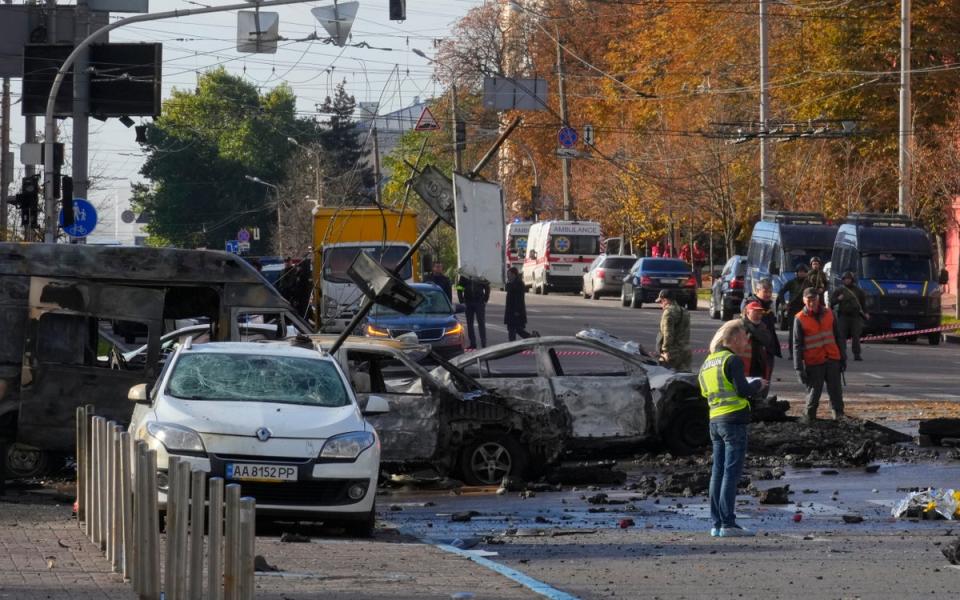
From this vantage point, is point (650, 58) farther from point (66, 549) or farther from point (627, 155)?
point (66, 549)

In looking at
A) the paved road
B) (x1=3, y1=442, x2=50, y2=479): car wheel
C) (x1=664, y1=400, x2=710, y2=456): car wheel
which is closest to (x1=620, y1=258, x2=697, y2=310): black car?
the paved road

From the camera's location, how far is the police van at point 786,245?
4447 cm

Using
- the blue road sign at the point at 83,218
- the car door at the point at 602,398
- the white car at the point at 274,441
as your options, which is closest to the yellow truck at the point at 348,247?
the blue road sign at the point at 83,218

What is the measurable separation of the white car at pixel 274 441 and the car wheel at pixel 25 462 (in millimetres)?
3037

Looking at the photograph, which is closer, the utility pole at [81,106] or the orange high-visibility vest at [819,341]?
the orange high-visibility vest at [819,341]

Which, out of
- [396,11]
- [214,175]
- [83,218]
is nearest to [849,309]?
[396,11]

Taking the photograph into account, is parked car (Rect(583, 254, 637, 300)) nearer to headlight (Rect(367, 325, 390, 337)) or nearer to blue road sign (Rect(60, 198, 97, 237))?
headlight (Rect(367, 325, 390, 337))

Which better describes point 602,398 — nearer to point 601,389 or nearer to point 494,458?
point 601,389

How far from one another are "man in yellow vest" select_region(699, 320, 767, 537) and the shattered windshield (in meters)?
2.78

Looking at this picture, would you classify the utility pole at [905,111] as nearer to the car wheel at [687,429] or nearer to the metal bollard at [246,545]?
the car wheel at [687,429]

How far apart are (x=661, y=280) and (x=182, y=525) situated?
4837 centimetres

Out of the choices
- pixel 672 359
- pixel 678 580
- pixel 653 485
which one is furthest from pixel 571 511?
pixel 672 359

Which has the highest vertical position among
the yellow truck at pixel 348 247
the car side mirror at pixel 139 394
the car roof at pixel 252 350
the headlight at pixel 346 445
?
the yellow truck at pixel 348 247

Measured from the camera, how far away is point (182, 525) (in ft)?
25.5
